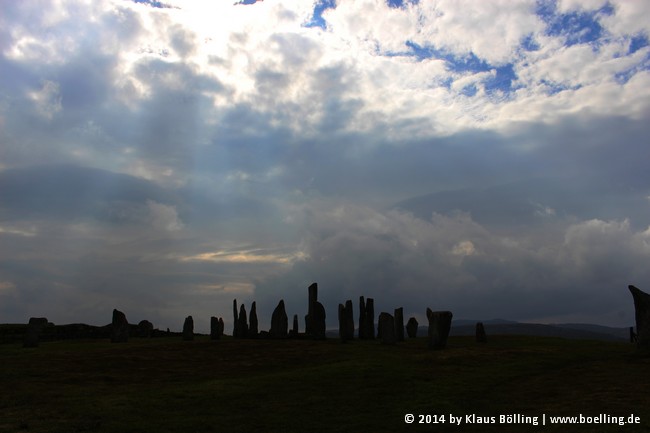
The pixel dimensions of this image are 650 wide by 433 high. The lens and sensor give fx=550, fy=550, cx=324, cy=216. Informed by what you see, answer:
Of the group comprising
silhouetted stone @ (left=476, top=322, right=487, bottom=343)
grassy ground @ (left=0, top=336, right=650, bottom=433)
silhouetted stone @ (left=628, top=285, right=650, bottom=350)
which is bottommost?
grassy ground @ (left=0, top=336, right=650, bottom=433)

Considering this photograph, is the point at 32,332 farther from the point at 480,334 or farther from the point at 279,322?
the point at 480,334

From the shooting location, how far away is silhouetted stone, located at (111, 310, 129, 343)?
4384 cm

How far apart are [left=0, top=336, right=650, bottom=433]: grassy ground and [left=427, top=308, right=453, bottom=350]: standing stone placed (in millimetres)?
1190

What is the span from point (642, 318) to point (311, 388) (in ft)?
66.7

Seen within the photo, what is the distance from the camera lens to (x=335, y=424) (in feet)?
54.1

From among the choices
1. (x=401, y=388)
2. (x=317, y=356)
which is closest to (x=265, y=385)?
(x=401, y=388)

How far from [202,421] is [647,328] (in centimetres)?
2560

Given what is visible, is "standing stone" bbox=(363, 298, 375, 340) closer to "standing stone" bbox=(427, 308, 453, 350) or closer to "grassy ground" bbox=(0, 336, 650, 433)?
"standing stone" bbox=(427, 308, 453, 350)

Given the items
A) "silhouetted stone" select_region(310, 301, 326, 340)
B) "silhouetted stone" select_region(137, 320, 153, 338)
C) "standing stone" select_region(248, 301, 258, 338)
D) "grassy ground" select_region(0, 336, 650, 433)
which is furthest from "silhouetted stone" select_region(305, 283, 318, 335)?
"silhouetted stone" select_region(137, 320, 153, 338)

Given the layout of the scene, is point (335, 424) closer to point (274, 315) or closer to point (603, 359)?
point (603, 359)

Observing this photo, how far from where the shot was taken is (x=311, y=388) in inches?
867

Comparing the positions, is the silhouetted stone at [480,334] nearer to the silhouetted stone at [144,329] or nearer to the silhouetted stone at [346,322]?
the silhouetted stone at [346,322]

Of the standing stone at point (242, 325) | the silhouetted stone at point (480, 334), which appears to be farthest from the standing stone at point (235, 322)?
the silhouetted stone at point (480, 334)

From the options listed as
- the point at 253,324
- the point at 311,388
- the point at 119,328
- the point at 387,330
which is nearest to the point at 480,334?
the point at 387,330
